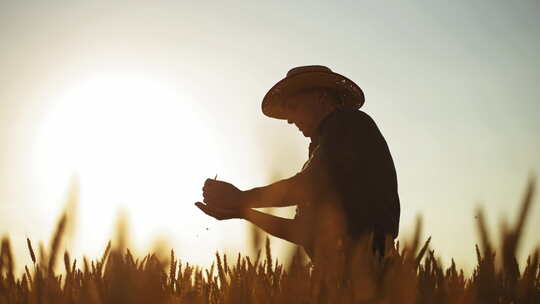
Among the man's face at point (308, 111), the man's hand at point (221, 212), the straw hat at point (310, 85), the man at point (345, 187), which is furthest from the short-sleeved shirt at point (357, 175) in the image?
the straw hat at point (310, 85)


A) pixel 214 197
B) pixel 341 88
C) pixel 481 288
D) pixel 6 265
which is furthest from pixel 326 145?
pixel 6 265

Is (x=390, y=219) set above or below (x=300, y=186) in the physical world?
below

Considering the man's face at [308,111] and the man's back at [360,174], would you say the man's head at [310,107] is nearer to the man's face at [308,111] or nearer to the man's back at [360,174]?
the man's face at [308,111]

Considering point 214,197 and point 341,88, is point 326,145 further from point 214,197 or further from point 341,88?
point 341,88

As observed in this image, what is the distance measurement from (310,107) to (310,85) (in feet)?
0.85

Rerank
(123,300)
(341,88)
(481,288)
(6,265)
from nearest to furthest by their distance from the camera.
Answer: (123,300)
(6,265)
(481,288)
(341,88)

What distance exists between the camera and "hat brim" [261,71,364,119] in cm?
367

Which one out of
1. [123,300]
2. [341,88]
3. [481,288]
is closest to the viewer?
[123,300]

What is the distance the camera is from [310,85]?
142 inches

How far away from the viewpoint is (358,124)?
9.36 ft

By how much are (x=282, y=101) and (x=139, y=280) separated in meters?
3.36

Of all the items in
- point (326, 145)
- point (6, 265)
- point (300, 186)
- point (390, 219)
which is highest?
point (326, 145)

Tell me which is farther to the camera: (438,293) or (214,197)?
(214,197)

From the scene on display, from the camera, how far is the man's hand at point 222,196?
2557 mm
